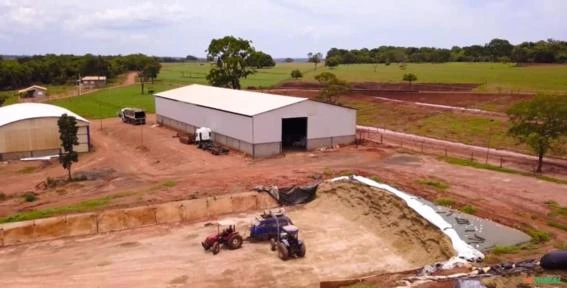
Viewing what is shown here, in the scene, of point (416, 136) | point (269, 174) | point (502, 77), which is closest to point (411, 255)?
point (269, 174)

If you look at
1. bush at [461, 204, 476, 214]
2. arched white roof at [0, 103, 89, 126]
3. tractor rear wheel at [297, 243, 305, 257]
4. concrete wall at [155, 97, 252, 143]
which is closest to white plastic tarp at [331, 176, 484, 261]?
bush at [461, 204, 476, 214]

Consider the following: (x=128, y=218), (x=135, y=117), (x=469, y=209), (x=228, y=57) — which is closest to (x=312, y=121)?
(x=469, y=209)

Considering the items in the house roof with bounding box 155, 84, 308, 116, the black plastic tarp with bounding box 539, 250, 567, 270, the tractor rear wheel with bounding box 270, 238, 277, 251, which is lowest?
the tractor rear wheel with bounding box 270, 238, 277, 251

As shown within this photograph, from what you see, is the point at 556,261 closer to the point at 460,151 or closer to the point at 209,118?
the point at 460,151

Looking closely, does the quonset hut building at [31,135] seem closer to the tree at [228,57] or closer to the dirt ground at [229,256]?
the dirt ground at [229,256]

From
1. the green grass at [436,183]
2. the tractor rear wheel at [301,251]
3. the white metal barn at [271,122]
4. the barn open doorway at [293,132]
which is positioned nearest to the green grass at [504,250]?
the tractor rear wheel at [301,251]

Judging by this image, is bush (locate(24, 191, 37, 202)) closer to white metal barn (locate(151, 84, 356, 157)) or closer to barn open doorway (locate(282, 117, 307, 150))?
white metal barn (locate(151, 84, 356, 157))
